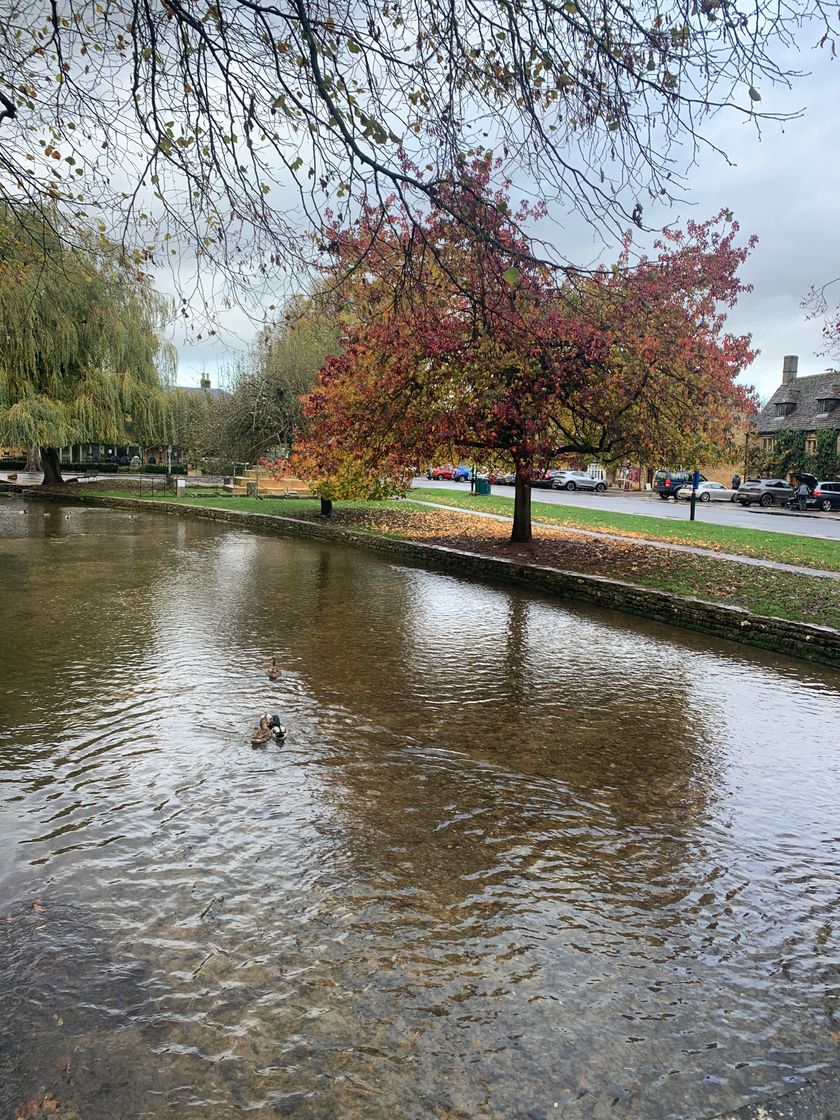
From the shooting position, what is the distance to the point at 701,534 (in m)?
20.0

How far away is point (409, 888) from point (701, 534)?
18.0 meters

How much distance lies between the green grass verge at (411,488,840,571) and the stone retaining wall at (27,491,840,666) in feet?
13.7

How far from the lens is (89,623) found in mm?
9258

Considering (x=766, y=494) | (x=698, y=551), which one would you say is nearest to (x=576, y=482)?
(x=766, y=494)

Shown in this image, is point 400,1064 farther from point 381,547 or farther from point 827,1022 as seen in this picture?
point 381,547

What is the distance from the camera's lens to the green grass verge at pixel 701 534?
15.6 m

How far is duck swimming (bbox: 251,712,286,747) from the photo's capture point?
5.50 metres

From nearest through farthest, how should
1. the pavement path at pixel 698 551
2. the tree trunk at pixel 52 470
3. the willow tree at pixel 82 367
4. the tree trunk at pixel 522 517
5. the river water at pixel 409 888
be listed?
the river water at pixel 409 888 < the pavement path at pixel 698 551 < the tree trunk at pixel 522 517 < the willow tree at pixel 82 367 < the tree trunk at pixel 52 470

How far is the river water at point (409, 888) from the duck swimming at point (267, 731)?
0.18m

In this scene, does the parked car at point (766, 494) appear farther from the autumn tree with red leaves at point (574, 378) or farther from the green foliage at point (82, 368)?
the green foliage at point (82, 368)

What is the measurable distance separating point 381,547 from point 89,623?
9.61 meters

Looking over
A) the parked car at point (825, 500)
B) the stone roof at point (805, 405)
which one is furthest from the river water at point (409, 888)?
the stone roof at point (805, 405)

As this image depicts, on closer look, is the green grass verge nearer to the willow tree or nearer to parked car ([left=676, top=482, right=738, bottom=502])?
the willow tree

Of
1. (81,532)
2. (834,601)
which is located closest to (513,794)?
(834,601)
